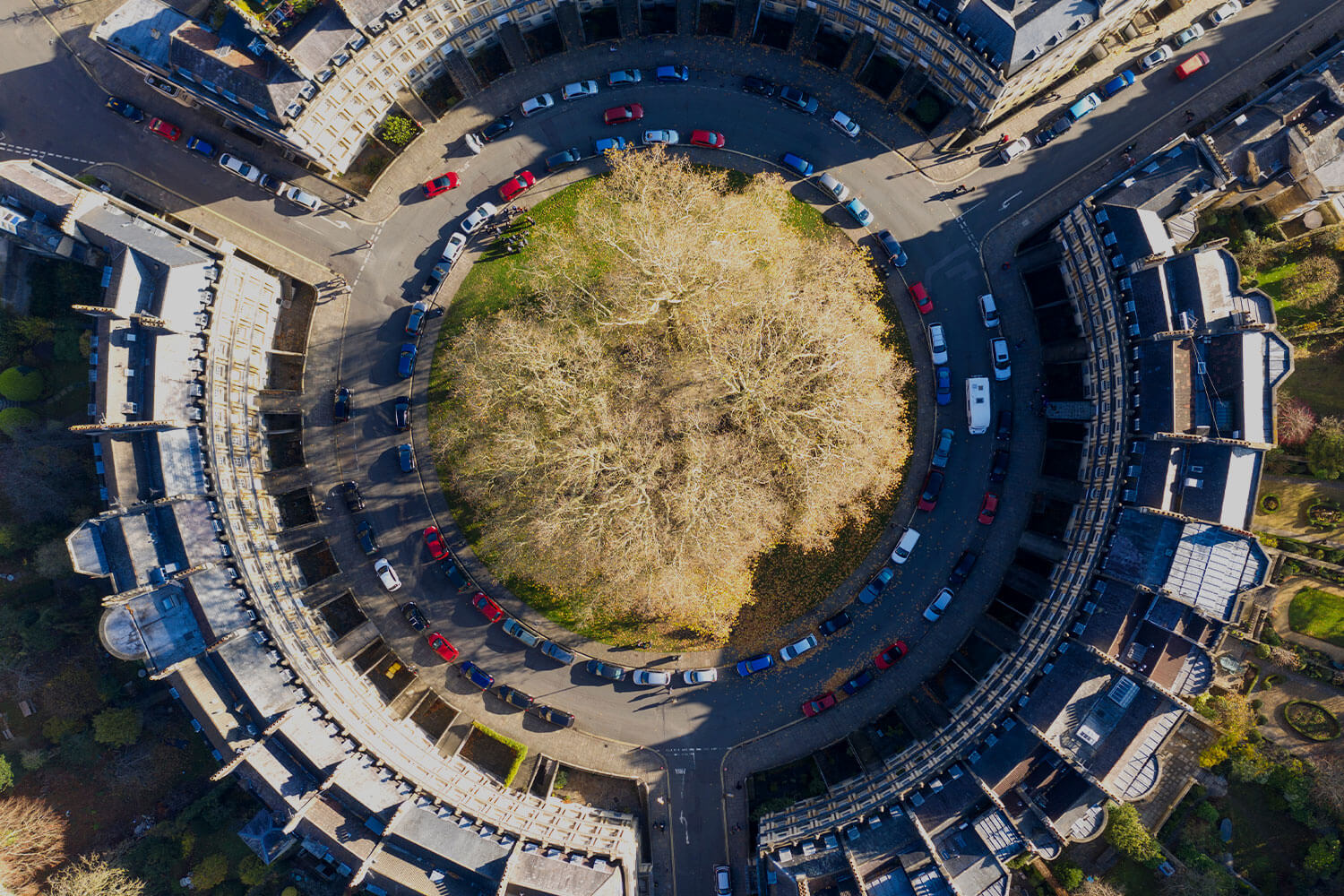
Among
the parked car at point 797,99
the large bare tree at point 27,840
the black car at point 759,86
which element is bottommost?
the large bare tree at point 27,840

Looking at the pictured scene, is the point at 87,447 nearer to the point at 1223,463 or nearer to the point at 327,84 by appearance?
the point at 327,84

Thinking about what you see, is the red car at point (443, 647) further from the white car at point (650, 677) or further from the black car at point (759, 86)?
the black car at point (759, 86)

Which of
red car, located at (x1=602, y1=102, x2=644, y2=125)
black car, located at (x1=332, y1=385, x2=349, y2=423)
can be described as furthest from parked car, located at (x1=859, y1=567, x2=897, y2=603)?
black car, located at (x1=332, y1=385, x2=349, y2=423)

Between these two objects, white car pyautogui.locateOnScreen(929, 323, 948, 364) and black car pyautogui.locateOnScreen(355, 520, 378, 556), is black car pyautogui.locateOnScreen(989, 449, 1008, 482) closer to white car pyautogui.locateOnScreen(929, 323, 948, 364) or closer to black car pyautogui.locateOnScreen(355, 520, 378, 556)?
white car pyautogui.locateOnScreen(929, 323, 948, 364)

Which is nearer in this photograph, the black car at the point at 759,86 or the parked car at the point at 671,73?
the parked car at the point at 671,73

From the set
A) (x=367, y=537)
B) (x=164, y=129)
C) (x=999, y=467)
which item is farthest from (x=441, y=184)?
(x=999, y=467)

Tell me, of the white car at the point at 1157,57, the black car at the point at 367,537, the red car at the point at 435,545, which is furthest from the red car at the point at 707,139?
the black car at the point at 367,537

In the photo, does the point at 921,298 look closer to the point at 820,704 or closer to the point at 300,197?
the point at 820,704
